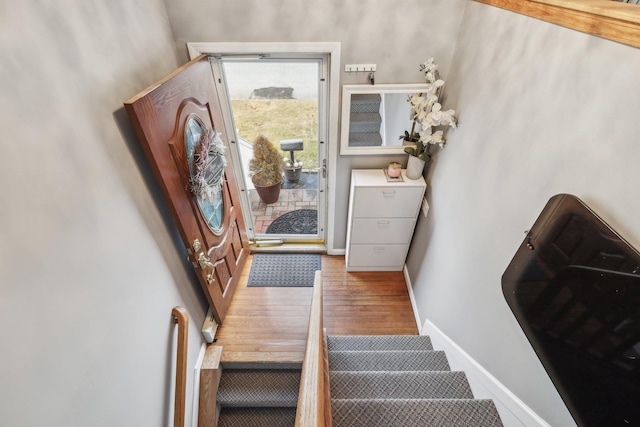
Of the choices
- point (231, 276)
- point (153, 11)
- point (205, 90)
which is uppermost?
point (153, 11)

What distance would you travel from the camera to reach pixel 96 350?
1.08 meters

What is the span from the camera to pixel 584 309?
90 centimetres

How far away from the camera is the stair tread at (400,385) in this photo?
164cm

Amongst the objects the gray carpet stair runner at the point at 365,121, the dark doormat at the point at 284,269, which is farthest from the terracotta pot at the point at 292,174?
the dark doormat at the point at 284,269

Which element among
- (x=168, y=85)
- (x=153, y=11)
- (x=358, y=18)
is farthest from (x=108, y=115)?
(x=358, y=18)

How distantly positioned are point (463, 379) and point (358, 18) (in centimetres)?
226

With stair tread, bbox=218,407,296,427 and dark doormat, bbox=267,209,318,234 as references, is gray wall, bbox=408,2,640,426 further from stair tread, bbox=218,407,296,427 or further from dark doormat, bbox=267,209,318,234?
dark doormat, bbox=267,209,318,234

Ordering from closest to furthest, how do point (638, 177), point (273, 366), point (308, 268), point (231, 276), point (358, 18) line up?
point (638, 177), point (358, 18), point (273, 366), point (231, 276), point (308, 268)

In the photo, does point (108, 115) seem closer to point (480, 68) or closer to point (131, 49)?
point (131, 49)

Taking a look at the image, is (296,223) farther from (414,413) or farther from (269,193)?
(414,413)

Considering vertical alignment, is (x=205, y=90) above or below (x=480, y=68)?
below

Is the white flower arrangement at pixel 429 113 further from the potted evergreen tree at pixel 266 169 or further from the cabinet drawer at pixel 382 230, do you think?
the potted evergreen tree at pixel 266 169

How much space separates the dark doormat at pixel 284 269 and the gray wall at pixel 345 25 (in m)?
1.87

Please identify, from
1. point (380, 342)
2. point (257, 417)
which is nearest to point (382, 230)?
point (380, 342)
